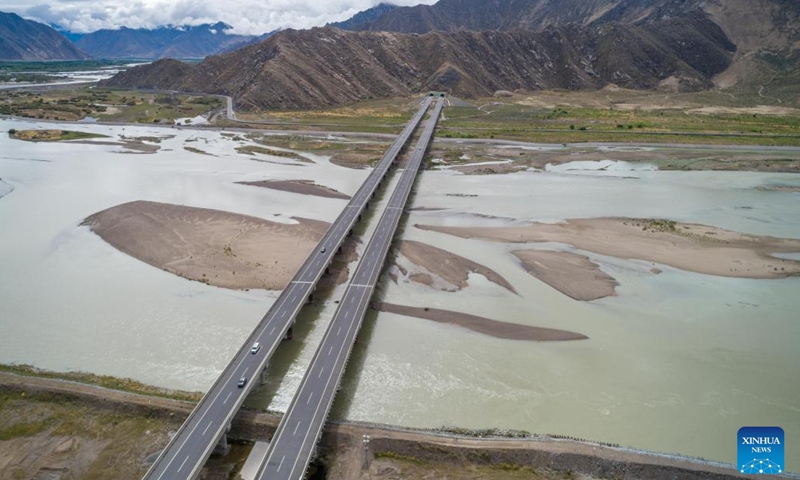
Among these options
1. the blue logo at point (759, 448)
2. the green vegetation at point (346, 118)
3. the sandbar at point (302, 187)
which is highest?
the green vegetation at point (346, 118)

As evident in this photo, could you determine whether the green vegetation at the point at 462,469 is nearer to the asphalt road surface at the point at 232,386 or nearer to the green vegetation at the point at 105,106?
the asphalt road surface at the point at 232,386

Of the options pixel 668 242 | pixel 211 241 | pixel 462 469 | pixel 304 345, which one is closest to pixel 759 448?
pixel 462 469

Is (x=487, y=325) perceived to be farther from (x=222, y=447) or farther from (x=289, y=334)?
(x=222, y=447)

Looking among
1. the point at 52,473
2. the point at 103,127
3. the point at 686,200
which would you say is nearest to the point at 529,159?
the point at 686,200

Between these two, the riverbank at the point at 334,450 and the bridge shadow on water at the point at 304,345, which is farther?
the bridge shadow on water at the point at 304,345

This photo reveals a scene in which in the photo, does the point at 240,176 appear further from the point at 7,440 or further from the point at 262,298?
the point at 7,440

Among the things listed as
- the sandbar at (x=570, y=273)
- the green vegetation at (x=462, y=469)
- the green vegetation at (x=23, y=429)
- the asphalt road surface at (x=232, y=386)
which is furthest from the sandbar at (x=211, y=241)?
the sandbar at (x=570, y=273)
